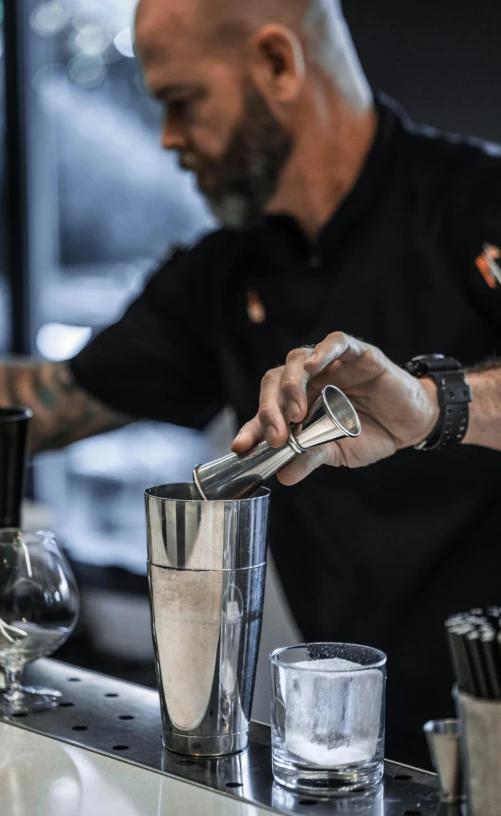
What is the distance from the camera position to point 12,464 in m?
1.22

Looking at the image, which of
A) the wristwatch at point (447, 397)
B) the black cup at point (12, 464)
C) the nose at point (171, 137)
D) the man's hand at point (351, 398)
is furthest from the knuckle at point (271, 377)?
the nose at point (171, 137)

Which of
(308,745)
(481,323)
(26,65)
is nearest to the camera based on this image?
(308,745)

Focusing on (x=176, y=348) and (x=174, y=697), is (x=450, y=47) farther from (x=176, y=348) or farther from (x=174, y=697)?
(x=174, y=697)

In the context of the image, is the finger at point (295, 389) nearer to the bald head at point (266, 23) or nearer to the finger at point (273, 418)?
the finger at point (273, 418)

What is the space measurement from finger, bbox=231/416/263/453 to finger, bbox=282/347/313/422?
1.4 inches

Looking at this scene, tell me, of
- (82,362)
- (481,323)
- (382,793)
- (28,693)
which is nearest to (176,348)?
(82,362)

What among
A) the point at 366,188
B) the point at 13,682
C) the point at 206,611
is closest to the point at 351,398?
Result: the point at 206,611

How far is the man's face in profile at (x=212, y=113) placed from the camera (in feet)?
5.56

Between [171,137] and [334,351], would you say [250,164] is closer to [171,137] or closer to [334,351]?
[171,137]

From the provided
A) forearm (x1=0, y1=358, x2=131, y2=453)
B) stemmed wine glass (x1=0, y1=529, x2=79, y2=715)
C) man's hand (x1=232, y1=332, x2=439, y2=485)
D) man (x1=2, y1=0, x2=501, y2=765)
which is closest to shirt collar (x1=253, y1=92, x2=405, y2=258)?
man (x1=2, y1=0, x2=501, y2=765)

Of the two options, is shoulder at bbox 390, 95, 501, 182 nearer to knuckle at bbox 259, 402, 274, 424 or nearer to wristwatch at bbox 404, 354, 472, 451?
wristwatch at bbox 404, 354, 472, 451

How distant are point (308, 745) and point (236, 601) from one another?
0.45 feet

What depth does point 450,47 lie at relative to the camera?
108 inches

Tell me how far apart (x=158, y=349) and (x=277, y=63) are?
51cm
